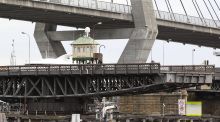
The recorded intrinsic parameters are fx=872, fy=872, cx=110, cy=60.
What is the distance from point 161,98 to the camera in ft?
411

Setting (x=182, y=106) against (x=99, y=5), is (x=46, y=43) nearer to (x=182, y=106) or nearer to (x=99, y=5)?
(x=99, y=5)

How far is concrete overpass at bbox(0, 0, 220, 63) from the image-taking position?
401 feet

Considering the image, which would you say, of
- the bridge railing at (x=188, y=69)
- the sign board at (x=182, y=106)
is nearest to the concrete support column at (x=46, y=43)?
the sign board at (x=182, y=106)

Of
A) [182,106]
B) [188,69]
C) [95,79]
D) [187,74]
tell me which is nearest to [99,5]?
[182,106]

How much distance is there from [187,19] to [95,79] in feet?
163

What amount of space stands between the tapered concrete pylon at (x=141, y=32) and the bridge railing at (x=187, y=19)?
663 cm

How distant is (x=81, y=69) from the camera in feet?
313

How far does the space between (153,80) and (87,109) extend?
15579 millimetres

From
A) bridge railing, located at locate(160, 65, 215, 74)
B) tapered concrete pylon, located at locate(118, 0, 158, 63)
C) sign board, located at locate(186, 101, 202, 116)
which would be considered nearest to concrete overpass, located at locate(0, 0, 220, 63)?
tapered concrete pylon, located at locate(118, 0, 158, 63)

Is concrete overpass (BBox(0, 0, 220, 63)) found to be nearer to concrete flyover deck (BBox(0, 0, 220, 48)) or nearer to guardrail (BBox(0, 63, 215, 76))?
concrete flyover deck (BBox(0, 0, 220, 48))

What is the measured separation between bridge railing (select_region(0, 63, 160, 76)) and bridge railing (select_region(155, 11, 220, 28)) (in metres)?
41.5

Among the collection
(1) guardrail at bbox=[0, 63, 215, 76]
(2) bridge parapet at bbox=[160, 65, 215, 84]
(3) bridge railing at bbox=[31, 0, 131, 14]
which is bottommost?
(2) bridge parapet at bbox=[160, 65, 215, 84]

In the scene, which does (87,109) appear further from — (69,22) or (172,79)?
(69,22)

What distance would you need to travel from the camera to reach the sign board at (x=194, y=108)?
136m
